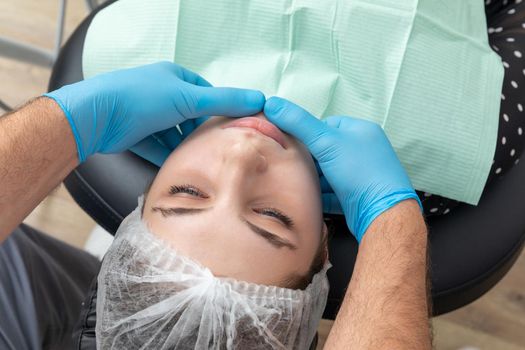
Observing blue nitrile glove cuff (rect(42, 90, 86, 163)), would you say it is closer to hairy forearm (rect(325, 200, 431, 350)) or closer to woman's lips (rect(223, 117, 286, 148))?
woman's lips (rect(223, 117, 286, 148))

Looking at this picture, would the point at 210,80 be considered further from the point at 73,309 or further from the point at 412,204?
the point at 73,309

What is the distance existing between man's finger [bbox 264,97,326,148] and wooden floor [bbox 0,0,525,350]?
654mm

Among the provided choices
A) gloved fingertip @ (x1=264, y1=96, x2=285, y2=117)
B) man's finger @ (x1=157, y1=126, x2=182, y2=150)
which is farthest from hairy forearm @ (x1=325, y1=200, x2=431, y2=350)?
→ man's finger @ (x1=157, y1=126, x2=182, y2=150)

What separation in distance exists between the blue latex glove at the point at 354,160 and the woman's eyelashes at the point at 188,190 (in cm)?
19

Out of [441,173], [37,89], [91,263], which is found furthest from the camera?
[37,89]

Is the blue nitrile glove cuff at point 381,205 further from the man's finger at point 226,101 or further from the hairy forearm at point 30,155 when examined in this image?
the hairy forearm at point 30,155

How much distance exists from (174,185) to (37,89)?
4.27 ft

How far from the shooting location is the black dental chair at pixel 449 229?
3.42 ft

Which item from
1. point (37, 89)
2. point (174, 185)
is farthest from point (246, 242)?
point (37, 89)

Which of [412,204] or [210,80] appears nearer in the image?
[412,204]

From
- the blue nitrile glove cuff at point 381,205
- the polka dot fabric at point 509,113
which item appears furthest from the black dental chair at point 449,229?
the blue nitrile glove cuff at point 381,205

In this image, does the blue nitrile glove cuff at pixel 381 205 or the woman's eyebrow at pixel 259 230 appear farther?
the blue nitrile glove cuff at pixel 381 205

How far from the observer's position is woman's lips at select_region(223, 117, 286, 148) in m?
0.88

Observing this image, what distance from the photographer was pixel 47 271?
1.13 meters
